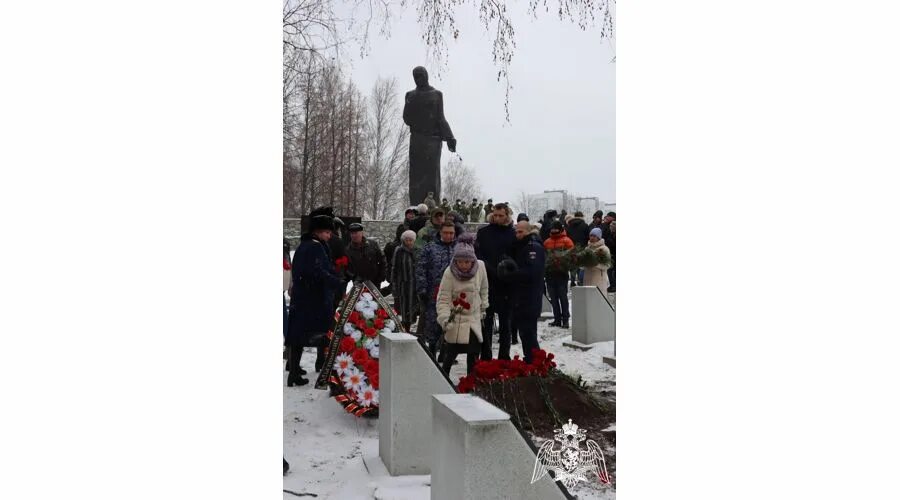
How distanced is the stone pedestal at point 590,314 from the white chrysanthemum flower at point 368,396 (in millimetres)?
1370

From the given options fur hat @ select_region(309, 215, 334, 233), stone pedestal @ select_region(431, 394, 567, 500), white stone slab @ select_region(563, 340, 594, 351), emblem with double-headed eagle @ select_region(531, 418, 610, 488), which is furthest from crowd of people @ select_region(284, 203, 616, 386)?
stone pedestal @ select_region(431, 394, 567, 500)

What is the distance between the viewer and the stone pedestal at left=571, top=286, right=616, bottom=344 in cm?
523

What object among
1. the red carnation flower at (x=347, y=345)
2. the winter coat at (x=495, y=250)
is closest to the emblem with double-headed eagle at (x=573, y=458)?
the winter coat at (x=495, y=250)

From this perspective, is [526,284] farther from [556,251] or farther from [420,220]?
[420,220]

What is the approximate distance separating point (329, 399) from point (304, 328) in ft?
1.93

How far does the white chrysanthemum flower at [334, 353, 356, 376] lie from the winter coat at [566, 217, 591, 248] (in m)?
1.59

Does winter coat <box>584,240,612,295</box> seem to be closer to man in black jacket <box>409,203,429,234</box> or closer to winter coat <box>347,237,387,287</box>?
man in black jacket <box>409,203,429,234</box>

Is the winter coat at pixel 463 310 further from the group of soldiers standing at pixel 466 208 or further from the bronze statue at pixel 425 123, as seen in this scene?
the bronze statue at pixel 425 123

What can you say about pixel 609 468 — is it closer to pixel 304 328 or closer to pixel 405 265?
pixel 304 328

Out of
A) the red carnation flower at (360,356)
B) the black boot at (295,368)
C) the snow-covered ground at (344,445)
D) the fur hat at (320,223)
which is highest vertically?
the fur hat at (320,223)

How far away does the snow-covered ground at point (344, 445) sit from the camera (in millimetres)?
3672

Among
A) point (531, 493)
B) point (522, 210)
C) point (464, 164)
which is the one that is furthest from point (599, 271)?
point (531, 493)

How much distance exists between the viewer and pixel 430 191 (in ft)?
13.9

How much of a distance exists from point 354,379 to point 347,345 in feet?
0.77
